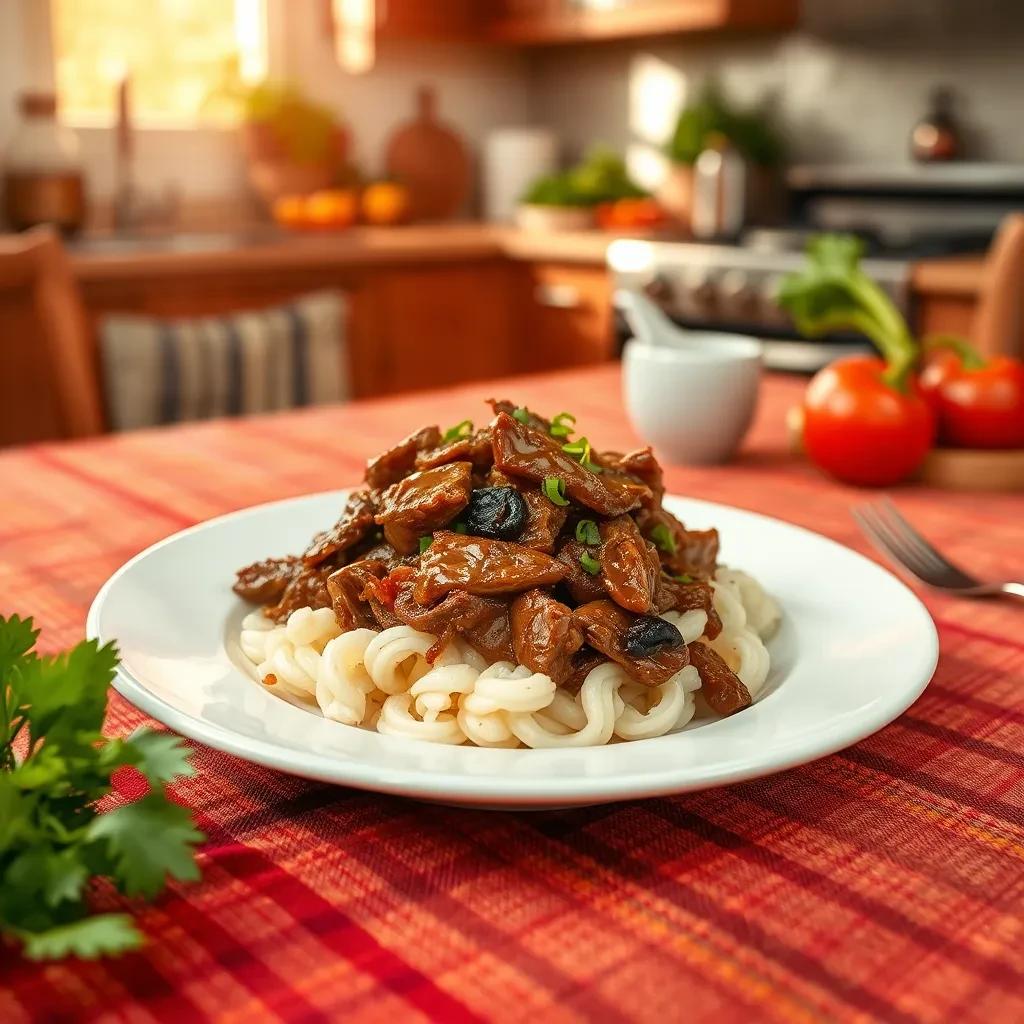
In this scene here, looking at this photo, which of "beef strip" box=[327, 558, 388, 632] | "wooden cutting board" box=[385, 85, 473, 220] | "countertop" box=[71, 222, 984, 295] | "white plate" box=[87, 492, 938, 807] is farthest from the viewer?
"wooden cutting board" box=[385, 85, 473, 220]

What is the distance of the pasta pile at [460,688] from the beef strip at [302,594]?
0.11 ft

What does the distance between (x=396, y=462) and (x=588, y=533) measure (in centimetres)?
19

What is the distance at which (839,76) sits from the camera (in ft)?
14.1

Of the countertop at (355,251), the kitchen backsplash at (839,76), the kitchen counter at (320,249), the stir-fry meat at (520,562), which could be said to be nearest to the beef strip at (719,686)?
the stir-fry meat at (520,562)

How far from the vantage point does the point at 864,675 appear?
84 centimetres

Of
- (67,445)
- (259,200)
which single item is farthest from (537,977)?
(259,200)

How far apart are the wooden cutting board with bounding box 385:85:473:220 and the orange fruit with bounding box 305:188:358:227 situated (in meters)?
0.52

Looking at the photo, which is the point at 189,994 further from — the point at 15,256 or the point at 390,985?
the point at 15,256

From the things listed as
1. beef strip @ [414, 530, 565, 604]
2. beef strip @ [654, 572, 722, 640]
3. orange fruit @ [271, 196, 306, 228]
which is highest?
orange fruit @ [271, 196, 306, 228]

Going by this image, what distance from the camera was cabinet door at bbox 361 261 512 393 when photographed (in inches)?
158

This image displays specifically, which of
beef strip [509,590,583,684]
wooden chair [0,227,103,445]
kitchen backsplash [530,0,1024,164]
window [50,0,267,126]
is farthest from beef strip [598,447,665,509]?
window [50,0,267,126]

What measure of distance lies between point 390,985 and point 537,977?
0.07 m

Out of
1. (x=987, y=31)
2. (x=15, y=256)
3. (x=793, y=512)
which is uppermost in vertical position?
(x=987, y=31)

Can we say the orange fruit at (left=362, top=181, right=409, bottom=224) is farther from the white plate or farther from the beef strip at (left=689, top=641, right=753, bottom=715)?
the beef strip at (left=689, top=641, right=753, bottom=715)
